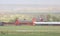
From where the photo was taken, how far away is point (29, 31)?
4.12 ft

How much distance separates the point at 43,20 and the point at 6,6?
37 cm

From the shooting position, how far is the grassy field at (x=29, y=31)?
124cm

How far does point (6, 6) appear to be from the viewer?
1321mm

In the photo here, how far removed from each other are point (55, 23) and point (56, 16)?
0.22ft

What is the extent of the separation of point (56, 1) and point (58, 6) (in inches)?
2.0

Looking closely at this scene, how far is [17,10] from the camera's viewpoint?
1329 millimetres

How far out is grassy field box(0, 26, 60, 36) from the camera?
1.24m

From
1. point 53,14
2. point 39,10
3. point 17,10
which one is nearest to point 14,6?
A: point 17,10

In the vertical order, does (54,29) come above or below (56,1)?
below
